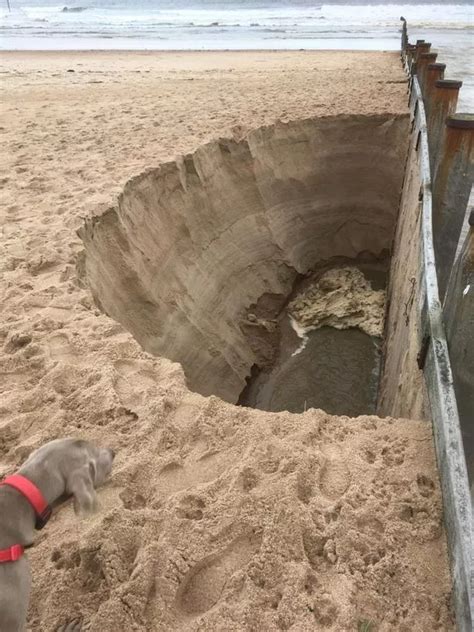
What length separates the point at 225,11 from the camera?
33.3 meters

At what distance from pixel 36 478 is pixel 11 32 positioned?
3163 cm

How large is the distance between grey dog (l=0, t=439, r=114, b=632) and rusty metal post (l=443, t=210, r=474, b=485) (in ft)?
5.98

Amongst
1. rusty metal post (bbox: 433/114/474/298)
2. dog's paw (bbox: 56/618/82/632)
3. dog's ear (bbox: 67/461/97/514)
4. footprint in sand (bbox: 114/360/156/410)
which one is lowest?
dog's paw (bbox: 56/618/82/632)

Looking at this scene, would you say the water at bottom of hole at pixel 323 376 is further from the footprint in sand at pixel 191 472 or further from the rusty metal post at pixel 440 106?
the footprint in sand at pixel 191 472

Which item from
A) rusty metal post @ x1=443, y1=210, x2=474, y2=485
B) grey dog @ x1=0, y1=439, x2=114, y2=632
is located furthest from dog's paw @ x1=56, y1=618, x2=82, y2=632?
rusty metal post @ x1=443, y1=210, x2=474, y2=485

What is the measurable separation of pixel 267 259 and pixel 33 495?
604cm

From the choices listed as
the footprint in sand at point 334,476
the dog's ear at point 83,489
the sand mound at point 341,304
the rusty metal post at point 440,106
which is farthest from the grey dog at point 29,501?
the sand mound at point 341,304

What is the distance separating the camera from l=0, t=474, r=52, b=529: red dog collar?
6.16 feet

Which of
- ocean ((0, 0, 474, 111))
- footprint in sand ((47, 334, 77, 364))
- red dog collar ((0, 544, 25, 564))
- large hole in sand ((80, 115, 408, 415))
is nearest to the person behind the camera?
red dog collar ((0, 544, 25, 564))

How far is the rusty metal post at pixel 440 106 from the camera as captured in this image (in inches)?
220

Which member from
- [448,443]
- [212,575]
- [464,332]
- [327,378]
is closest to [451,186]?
[464,332]

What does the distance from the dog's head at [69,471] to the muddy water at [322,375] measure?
3917 mm

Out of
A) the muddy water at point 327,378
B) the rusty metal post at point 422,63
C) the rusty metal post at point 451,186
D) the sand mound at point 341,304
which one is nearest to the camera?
the rusty metal post at point 451,186

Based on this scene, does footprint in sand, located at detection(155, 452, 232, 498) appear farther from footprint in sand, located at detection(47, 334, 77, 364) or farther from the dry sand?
footprint in sand, located at detection(47, 334, 77, 364)
